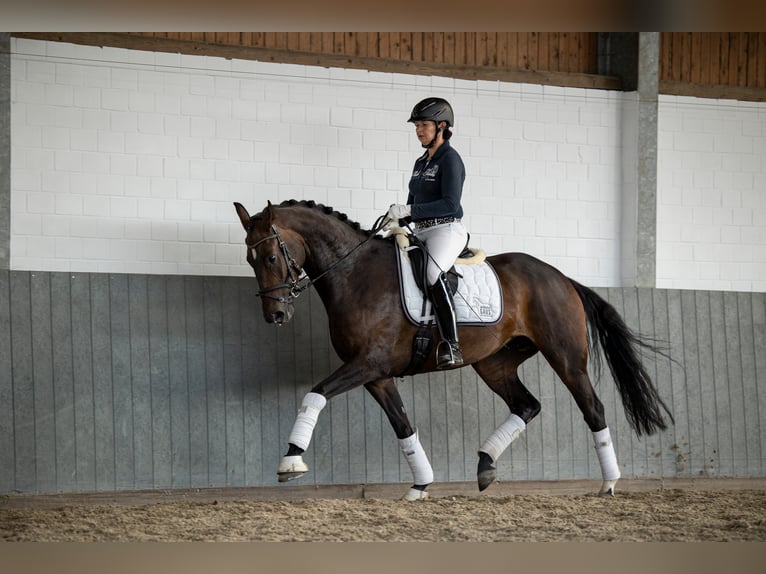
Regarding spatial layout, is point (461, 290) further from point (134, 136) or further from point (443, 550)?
point (443, 550)

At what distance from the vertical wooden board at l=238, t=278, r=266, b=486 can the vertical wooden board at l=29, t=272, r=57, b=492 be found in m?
1.18

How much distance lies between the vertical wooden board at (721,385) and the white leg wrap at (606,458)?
178 cm

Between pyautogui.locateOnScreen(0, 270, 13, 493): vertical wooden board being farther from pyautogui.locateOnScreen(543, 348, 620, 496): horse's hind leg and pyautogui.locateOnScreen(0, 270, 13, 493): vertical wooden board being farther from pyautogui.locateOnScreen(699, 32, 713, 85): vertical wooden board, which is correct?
pyautogui.locateOnScreen(699, 32, 713, 85): vertical wooden board

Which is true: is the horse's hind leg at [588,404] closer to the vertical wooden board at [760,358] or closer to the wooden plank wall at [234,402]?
the wooden plank wall at [234,402]


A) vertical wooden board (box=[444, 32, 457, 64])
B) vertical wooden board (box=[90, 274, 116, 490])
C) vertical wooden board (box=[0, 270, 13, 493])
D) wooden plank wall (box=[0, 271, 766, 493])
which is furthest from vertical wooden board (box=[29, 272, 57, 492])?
vertical wooden board (box=[444, 32, 457, 64])

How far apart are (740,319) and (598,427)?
2.31 m

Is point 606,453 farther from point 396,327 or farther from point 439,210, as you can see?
point 439,210

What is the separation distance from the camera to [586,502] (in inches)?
222

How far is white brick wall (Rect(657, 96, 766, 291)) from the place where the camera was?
7910mm

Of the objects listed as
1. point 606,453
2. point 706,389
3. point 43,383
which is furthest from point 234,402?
point 706,389

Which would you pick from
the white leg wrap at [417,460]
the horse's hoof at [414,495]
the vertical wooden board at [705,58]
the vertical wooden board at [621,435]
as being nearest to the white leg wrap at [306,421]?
the white leg wrap at [417,460]

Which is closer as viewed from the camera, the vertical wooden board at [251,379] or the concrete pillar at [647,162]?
the vertical wooden board at [251,379]

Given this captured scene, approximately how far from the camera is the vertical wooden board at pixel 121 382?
19.4ft
